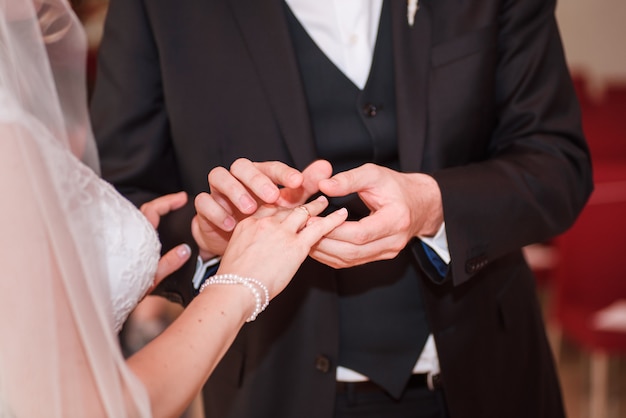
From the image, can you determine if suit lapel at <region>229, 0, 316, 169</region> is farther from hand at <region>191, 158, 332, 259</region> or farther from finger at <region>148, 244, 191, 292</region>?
Answer: finger at <region>148, 244, 191, 292</region>

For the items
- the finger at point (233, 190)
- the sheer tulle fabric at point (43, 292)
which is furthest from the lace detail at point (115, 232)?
the finger at point (233, 190)

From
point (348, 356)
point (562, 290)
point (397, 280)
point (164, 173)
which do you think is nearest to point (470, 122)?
point (397, 280)

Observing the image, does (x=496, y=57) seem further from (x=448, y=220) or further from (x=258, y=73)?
(x=258, y=73)

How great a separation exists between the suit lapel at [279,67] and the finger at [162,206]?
303 millimetres

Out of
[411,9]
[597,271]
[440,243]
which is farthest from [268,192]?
[597,271]

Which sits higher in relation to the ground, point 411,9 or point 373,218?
point 411,9

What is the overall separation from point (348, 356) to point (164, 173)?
623mm

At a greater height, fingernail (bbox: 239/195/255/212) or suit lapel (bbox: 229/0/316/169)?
suit lapel (bbox: 229/0/316/169)

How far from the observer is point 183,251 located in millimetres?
1680

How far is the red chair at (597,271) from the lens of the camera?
3.07 metres

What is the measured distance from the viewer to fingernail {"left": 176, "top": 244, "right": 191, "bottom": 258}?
5.50 ft

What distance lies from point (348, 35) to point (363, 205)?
0.40 m

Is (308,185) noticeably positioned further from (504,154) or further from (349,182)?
(504,154)

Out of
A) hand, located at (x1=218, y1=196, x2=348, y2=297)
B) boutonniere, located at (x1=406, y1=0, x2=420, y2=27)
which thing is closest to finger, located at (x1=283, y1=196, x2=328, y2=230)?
hand, located at (x1=218, y1=196, x2=348, y2=297)
